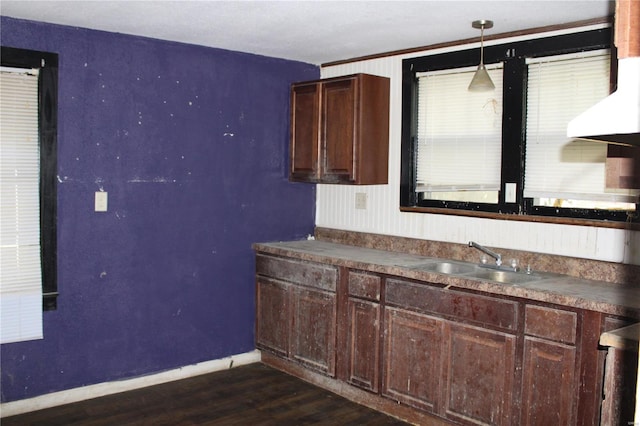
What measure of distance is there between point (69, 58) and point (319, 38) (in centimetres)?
156

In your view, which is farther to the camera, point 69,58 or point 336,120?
point 336,120

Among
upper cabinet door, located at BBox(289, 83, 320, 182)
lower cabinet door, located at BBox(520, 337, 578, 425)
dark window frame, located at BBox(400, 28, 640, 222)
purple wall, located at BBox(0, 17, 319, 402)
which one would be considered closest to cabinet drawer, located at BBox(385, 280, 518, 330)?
lower cabinet door, located at BBox(520, 337, 578, 425)

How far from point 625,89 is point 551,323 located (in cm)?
220

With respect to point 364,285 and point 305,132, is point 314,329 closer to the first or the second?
point 364,285

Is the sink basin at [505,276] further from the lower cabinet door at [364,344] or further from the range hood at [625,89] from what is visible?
the range hood at [625,89]

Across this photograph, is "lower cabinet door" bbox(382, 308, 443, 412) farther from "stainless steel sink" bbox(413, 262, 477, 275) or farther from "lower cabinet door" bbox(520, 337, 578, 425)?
"lower cabinet door" bbox(520, 337, 578, 425)

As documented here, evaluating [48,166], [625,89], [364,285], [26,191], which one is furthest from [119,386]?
[625,89]

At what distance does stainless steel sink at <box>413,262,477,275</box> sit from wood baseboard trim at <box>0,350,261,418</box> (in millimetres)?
1657

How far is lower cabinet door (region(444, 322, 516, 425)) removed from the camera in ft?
10.2

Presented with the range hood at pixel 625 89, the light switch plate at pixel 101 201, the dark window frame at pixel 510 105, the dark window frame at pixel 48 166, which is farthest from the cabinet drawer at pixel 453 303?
the range hood at pixel 625 89

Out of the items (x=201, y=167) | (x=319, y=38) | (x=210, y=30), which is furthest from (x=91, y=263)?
(x=319, y=38)

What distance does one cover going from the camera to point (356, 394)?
4027 millimetres

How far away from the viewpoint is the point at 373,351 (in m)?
3.81

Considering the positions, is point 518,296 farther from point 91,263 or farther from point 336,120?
point 91,263
